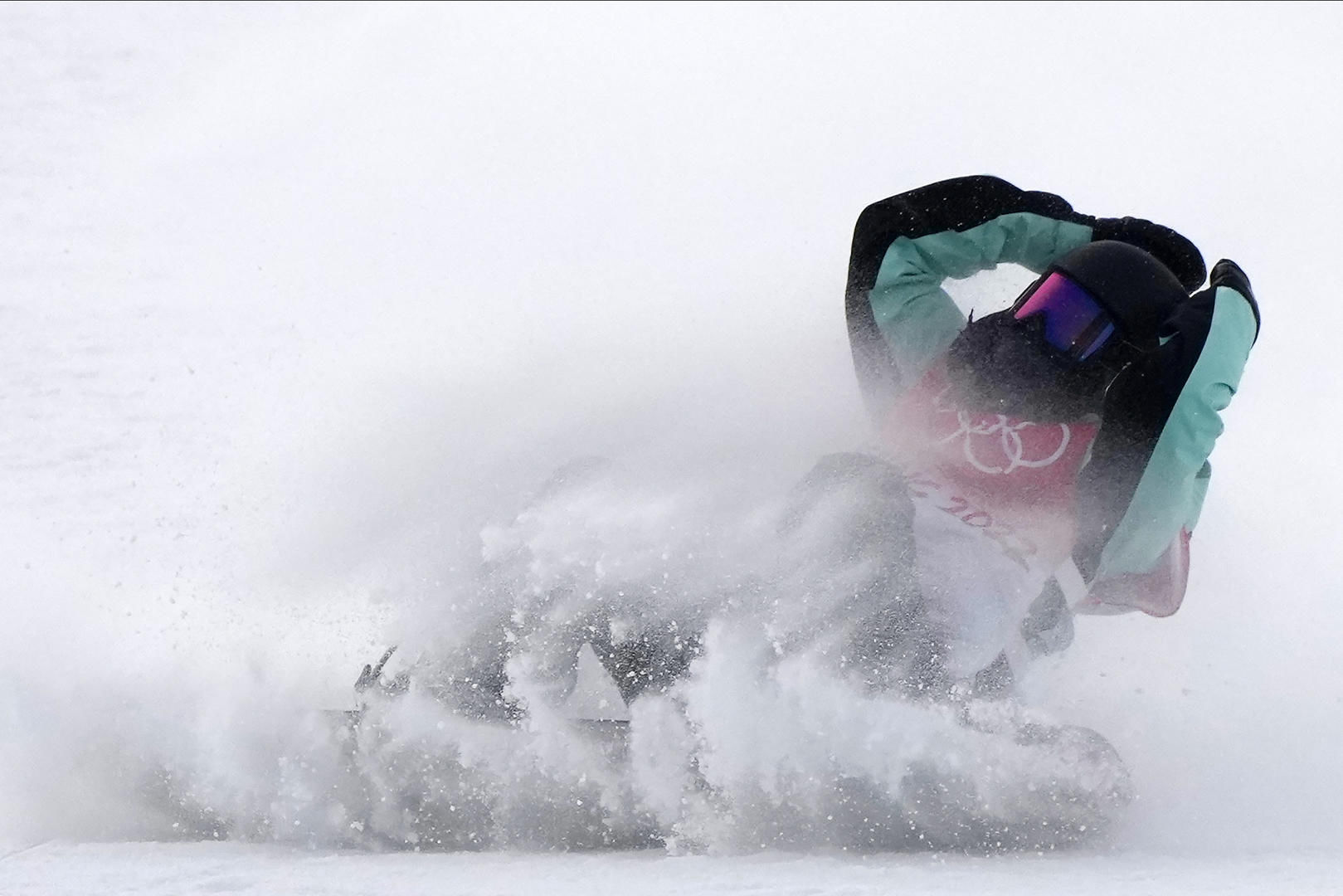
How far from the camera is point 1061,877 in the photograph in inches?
88.4

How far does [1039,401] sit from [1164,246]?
50 cm

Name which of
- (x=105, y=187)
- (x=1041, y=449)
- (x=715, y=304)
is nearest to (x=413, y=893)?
(x=1041, y=449)

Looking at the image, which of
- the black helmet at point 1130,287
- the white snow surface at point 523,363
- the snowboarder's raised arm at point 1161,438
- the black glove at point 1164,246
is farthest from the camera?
the black glove at point 1164,246

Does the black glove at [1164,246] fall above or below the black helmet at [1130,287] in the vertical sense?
above

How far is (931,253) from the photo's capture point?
120 inches

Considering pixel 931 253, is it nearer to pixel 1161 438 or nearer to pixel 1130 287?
pixel 1130 287

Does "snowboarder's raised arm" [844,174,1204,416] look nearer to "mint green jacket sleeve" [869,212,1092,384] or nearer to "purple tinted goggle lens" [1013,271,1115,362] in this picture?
"mint green jacket sleeve" [869,212,1092,384]

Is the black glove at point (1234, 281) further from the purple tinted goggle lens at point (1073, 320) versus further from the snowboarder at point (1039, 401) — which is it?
the purple tinted goggle lens at point (1073, 320)

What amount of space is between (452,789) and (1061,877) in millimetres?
1086

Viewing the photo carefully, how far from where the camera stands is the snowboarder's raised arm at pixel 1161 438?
2.66 meters

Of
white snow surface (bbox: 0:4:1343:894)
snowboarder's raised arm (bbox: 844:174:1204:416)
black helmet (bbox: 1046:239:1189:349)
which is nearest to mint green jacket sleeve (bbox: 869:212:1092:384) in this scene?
snowboarder's raised arm (bbox: 844:174:1204:416)

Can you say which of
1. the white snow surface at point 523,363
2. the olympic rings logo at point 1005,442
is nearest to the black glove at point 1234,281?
the olympic rings logo at point 1005,442

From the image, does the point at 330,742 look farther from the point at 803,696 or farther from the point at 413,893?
the point at 803,696

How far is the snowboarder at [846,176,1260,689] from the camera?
2670 mm
